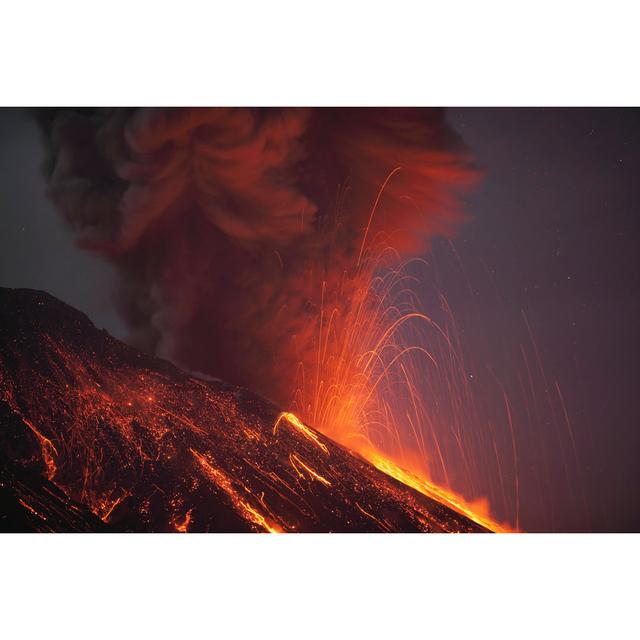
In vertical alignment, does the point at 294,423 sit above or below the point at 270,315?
below

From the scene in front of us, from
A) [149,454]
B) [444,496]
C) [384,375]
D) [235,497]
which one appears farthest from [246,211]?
[444,496]

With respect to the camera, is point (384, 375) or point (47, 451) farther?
point (384, 375)

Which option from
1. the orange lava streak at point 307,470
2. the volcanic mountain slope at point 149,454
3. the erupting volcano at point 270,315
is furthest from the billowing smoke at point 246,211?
the orange lava streak at point 307,470

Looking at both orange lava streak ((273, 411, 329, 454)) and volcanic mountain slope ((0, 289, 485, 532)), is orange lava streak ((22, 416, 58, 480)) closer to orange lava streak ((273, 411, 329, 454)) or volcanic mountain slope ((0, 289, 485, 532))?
volcanic mountain slope ((0, 289, 485, 532))

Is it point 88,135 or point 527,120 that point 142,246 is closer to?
point 88,135

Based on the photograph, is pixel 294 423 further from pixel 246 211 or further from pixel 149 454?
pixel 246 211

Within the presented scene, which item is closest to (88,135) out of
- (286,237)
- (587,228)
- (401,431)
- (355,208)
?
(286,237)

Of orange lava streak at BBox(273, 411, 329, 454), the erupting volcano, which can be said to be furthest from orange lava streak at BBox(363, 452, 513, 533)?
orange lava streak at BBox(273, 411, 329, 454)
